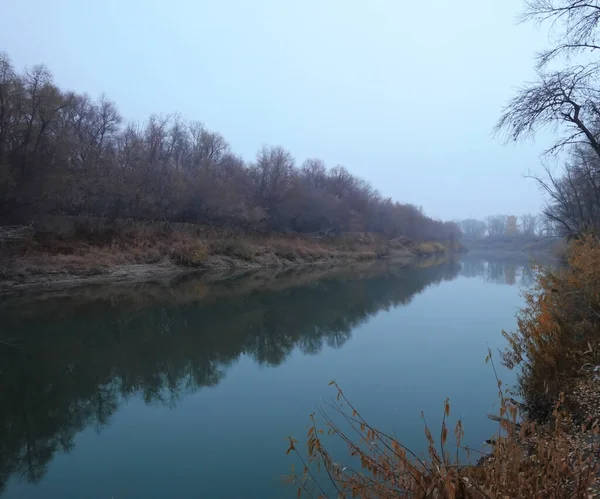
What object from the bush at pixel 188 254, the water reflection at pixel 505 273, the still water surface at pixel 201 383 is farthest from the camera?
the water reflection at pixel 505 273

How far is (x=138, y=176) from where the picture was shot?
30641 millimetres

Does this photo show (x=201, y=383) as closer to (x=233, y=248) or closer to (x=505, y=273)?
(x=233, y=248)

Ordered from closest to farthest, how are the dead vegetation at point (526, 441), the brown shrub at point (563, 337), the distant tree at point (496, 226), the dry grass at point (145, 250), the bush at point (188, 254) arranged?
the dead vegetation at point (526, 441) → the brown shrub at point (563, 337) → the dry grass at point (145, 250) → the bush at point (188, 254) → the distant tree at point (496, 226)

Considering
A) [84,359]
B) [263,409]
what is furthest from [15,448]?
[84,359]

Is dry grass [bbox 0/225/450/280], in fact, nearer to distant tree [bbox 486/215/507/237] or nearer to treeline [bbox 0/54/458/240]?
treeline [bbox 0/54/458/240]

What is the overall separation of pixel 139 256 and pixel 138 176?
687 centimetres

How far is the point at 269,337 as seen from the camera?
44.2ft

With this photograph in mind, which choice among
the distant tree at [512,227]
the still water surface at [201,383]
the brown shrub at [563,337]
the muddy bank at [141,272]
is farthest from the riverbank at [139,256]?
the distant tree at [512,227]

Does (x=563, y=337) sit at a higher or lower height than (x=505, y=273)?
higher

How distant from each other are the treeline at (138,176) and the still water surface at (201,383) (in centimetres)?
802

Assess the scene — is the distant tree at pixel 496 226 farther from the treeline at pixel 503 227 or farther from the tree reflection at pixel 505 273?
A: the tree reflection at pixel 505 273

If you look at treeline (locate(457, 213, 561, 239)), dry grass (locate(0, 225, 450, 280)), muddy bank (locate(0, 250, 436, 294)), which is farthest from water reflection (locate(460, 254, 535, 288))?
treeline (locate(457, 213, 561, 239))

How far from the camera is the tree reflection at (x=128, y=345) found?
7.15 meters

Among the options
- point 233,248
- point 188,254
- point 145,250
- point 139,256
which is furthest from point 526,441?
point 233,248
